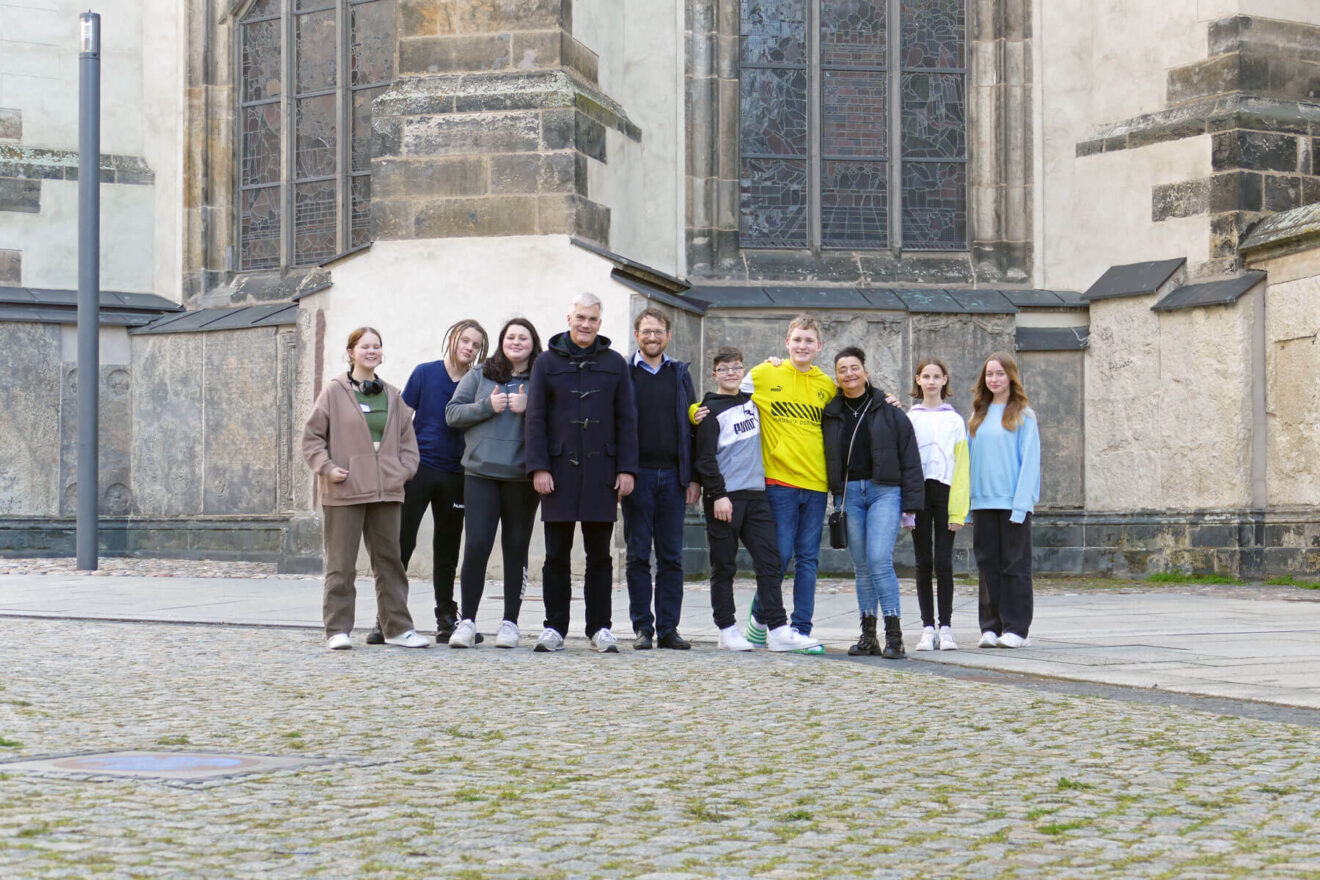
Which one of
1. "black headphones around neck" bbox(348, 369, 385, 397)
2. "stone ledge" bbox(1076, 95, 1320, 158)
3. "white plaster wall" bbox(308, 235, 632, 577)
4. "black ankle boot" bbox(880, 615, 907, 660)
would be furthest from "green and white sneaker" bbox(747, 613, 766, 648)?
"stone ledge" bbox(1076, 95, 1320, 158)

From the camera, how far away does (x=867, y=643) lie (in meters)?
8.28

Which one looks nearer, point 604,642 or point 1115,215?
point 604,642

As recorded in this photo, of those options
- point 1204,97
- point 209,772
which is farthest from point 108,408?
point 209,772

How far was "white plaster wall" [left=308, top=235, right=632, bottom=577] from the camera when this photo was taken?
13.2 meters

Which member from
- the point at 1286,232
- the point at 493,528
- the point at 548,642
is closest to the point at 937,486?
the point at 548,642

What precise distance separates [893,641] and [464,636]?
1965mm

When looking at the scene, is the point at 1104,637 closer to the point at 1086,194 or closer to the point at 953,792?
the point at 953,792

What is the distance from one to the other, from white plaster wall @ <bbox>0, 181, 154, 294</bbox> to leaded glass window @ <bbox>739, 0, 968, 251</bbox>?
588 cm

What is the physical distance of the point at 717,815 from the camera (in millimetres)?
3986

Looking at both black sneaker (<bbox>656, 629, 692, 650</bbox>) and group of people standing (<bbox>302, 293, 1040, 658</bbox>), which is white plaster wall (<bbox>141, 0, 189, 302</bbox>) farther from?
black sneaker (<bbox>656, 629, 692, 650</bbox>)

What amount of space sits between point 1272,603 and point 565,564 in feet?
17.2

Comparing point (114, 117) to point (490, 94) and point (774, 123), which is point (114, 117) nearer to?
point (490, 94)

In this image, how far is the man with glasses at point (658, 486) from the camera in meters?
8.39

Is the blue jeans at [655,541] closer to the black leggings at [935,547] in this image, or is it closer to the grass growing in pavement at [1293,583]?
the black leggings at [935,547]
